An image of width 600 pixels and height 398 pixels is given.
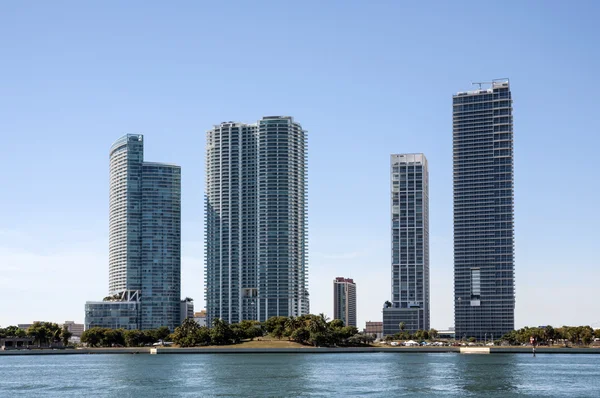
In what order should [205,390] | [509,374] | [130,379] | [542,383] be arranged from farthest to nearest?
[509,374], [130,379], [542,383], [205,390]

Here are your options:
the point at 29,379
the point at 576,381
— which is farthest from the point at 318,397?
the point at 29,379

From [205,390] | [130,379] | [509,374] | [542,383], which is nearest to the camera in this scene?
[205,390]

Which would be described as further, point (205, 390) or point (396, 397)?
point (205, 390)

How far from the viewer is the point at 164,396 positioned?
13425 centimetres

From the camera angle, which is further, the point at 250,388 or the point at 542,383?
the point at 542,383

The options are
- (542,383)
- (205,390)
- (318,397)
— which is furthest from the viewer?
(542,383)

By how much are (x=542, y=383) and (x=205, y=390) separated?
190 feet

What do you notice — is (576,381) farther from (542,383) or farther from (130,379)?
(130,379)

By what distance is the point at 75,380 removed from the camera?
172000 mm

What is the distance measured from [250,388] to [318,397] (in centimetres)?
1830

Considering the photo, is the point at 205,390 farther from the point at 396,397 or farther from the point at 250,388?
the point at 396,397

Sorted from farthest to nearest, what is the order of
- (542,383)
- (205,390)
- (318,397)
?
(542,383), (205,390), (318,397)

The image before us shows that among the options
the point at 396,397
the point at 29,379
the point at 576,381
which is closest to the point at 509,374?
the point at 576,381

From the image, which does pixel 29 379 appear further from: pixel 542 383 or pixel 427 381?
pixel 542 383
